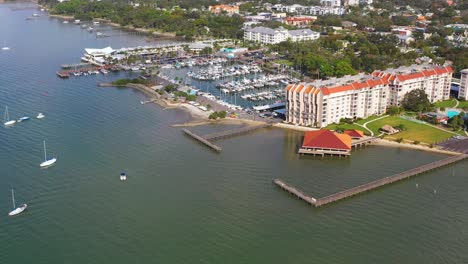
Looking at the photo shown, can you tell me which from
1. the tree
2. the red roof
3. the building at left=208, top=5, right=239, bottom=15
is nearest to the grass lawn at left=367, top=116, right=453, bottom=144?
the tree

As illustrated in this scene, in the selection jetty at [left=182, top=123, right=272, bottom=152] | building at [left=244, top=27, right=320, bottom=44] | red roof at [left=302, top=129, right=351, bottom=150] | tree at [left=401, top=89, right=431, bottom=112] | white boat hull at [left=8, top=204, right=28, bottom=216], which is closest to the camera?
white boat hull at [left=8, top=204, right=28, bottom=216]

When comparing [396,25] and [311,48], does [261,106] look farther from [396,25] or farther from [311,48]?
[396,25]

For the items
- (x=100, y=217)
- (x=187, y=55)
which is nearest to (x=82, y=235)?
(x=100, y=217)

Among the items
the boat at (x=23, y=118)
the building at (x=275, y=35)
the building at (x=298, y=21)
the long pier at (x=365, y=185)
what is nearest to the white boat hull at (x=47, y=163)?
the boat at (x=23, y=118)

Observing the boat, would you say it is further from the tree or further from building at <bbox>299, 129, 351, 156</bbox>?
the tree

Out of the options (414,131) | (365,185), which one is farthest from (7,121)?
(414,131)

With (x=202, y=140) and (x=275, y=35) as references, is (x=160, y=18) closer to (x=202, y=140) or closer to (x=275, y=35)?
(x=275, y=35)
